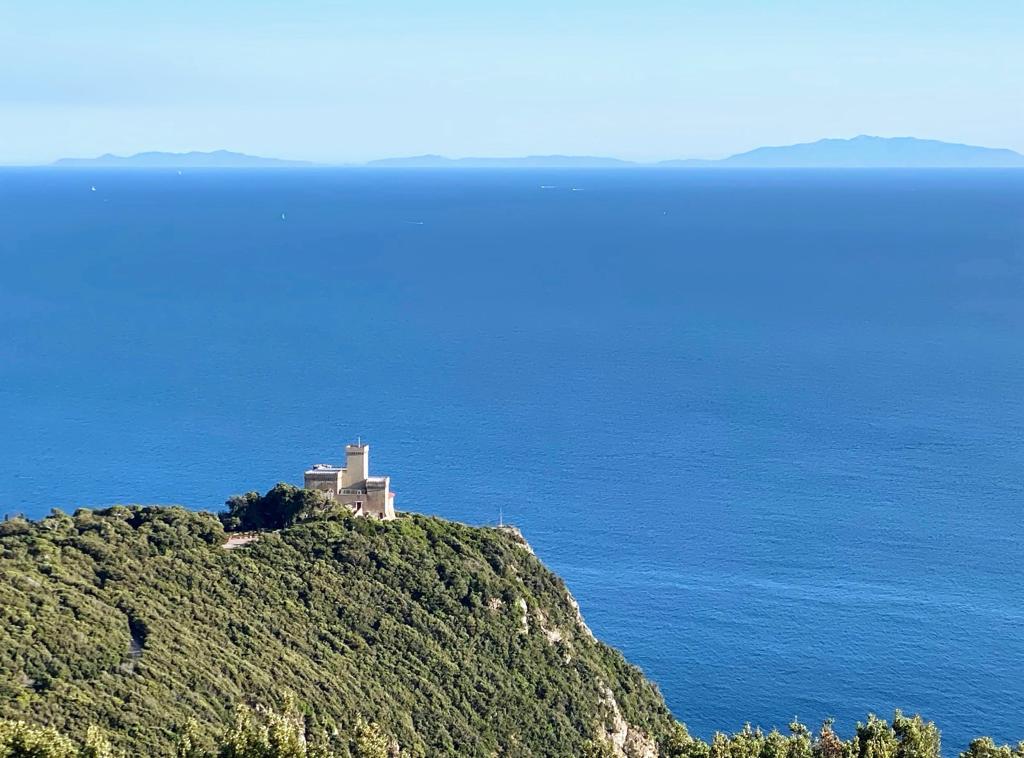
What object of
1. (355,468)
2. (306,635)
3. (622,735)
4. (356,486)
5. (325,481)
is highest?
(355,468)

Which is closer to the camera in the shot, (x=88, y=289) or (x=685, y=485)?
(x=685, y=485)

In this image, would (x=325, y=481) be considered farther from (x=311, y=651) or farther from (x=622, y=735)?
(x=622, y=735)

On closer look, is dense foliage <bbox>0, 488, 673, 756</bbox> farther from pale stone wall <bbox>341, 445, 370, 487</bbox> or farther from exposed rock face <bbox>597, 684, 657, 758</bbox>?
pale stone wall <bbox>341, 445, 370, 487</bbox>

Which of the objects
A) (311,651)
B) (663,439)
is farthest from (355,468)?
(663,439)

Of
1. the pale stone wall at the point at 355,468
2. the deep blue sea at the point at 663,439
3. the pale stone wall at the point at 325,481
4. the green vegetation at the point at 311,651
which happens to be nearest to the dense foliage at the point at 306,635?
the green vegetation at the point at 311,651

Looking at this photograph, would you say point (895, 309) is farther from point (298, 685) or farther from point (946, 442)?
point (298, 685)

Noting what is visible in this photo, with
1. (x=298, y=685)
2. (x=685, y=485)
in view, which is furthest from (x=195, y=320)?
(x=298, y=685)
